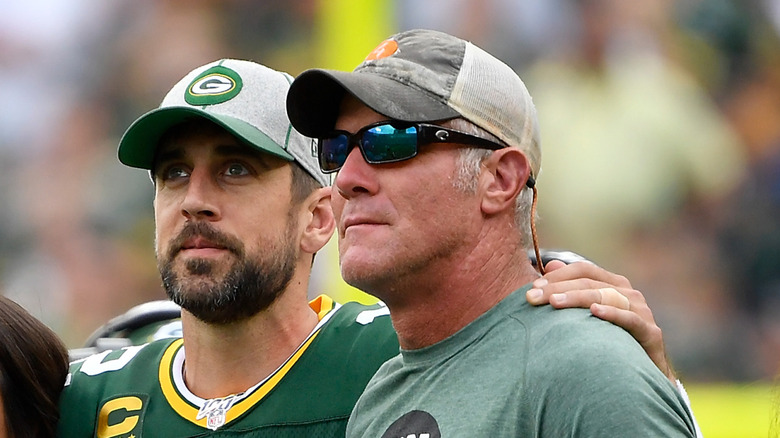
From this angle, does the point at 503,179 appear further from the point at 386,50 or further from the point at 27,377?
the point at 27,377

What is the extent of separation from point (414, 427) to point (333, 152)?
1.74 feet

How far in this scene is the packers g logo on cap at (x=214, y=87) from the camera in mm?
2806

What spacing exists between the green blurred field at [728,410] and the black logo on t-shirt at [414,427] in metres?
3.37

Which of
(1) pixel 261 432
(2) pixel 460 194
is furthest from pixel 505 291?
(1) pixel 261 432

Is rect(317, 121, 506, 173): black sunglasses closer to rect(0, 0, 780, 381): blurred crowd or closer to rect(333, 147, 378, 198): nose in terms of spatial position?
rect(333, 147, 378, 198): nose

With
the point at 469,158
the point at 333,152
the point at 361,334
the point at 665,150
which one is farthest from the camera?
the point at 665,150

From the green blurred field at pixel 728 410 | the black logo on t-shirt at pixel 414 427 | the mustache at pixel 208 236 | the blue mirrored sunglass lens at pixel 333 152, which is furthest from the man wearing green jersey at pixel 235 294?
the green blurred field at pixel 728 410

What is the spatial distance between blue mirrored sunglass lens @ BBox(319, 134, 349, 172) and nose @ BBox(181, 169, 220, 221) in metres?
0.55

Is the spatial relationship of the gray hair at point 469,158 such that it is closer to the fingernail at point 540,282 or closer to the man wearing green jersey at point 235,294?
the fingernail at point 540,282

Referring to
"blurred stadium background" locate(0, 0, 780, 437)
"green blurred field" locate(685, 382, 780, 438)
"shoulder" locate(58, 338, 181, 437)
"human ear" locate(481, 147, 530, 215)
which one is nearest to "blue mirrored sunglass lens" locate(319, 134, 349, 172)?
"human ear" locate(481, 147, 530, 215)

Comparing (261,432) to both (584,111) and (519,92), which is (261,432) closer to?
(519,92)

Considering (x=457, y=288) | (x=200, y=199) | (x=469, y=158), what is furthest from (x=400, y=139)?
(x=200, y=199)

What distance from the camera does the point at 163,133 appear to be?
9.26ft

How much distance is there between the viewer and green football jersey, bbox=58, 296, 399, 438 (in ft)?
8.80
